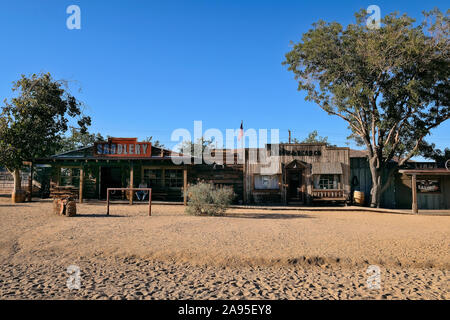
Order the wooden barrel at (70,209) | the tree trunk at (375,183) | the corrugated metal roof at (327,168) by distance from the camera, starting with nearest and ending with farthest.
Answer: the wooden barrel at (70,209)
the tree trunk at (375,183)
the corrugated metal roof at (327,168)

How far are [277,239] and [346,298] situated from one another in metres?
3.05

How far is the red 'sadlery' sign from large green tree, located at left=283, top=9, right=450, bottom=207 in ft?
30.8

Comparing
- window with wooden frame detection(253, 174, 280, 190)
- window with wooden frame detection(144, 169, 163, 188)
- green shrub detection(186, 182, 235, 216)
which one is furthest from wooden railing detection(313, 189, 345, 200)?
window with wooden frame detection(144, 169, 163, 188)

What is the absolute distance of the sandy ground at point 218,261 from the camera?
4160mm

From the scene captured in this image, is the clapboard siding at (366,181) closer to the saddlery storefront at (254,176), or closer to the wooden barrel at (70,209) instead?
the saddlery storefront at (254,176)

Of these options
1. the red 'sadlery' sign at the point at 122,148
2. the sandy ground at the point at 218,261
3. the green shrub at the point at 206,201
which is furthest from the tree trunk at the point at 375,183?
the red 'sadlery' sign at the point at 122,148

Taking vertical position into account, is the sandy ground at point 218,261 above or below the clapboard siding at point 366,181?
below

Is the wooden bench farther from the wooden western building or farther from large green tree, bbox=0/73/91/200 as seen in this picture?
large green tree, bbox=0/73/91/200

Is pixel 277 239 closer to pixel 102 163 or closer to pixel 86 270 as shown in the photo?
pixel 86 270

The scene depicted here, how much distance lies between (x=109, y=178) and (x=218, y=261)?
49.1ft

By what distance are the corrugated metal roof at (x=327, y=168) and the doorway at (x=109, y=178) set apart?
11617mm

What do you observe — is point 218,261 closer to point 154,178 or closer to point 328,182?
point 154,178
